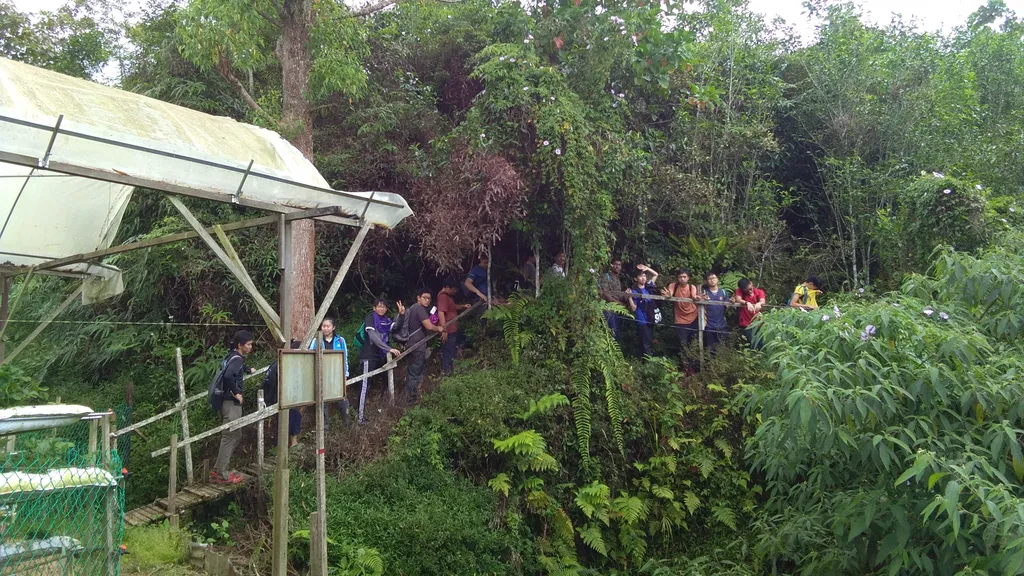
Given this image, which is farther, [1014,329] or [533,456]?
[533,456]

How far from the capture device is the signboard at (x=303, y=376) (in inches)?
209

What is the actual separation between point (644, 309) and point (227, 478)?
6.33m

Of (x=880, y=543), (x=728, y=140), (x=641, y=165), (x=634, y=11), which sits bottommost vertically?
(x=880, y=543)

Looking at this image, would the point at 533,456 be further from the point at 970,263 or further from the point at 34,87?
the point at 34,87

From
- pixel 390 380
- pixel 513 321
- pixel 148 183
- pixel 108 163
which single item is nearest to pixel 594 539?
pixel 513 321

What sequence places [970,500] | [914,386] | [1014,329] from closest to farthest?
[970,500], [914,386], [1014,329]

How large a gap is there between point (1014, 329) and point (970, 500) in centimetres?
185

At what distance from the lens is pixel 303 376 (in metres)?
5.55

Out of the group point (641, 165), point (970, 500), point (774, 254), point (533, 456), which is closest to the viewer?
point (970, 500)

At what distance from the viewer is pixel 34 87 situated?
504cm

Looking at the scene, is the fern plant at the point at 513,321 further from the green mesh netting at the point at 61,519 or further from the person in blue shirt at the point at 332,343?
the green mesh netting at the point at 61,519

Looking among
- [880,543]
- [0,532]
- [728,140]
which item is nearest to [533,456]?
[880,543]

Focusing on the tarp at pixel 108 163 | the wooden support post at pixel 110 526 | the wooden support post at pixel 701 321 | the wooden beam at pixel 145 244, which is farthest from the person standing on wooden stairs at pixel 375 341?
the wooden support post at pixel 701 321

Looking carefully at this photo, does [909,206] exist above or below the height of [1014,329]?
above
